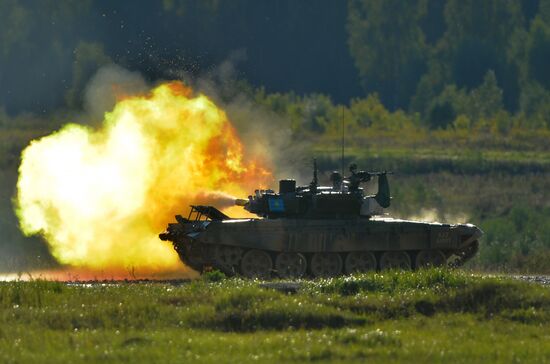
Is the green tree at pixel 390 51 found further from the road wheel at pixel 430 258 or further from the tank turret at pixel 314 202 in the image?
the tank turret at pixel 314 202

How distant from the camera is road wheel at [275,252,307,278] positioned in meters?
38.5

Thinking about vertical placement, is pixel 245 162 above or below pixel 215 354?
above

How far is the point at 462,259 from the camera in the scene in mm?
40188

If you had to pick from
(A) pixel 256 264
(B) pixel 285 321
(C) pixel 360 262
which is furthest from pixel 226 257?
(B) pixel 285 321

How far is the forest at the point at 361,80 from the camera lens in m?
55.8

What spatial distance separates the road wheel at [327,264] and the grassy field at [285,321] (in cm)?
561

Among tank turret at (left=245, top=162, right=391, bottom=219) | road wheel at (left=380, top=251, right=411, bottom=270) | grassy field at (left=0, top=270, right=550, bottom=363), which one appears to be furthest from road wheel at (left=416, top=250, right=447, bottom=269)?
grassy field at (left=0, top=270, right=550, bottom=363)

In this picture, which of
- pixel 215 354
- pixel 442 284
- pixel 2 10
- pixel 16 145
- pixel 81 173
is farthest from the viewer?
pixel 2 10

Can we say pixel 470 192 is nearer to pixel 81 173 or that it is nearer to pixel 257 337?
pixel 81 173

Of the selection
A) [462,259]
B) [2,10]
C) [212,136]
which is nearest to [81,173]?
[212,136]

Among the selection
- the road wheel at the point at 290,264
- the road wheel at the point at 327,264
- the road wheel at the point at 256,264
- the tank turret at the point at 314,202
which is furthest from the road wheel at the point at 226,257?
the road wheel at the point at 327,264

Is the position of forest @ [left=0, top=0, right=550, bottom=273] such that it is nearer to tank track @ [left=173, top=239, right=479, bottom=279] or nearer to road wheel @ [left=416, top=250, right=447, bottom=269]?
tank track @ [left=173, top=239, right=479, bottom=279]

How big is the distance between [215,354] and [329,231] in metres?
14.0

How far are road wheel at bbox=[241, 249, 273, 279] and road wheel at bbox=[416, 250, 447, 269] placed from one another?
3910 millimetres
